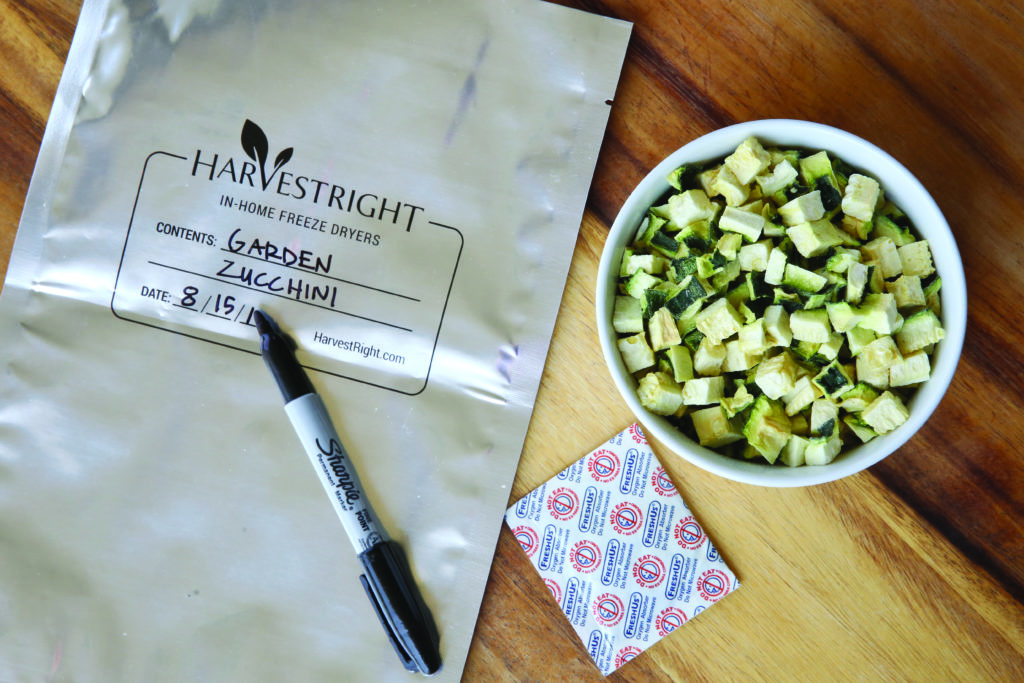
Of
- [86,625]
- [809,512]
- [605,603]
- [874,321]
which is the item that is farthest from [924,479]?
[86,625]

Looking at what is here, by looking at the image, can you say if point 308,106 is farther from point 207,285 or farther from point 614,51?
point 614,51

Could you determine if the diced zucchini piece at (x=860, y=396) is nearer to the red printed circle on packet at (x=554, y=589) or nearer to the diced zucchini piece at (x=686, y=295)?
the diced zucchini piece at (x=686, y=295)

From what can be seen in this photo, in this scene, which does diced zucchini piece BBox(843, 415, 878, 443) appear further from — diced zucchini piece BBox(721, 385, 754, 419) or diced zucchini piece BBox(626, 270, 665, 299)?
diced zucchini piece BBox(626, 270, 665, 299)

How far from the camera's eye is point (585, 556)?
0.66 meters

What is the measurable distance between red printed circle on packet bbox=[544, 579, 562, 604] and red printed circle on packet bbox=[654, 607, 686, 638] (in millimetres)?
100

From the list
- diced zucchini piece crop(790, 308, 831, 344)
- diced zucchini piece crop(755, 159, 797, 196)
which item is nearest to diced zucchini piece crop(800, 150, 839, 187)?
diced zucchini piece crop(755, 159, 797, 196)

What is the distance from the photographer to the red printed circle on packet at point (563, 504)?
0.66 metres

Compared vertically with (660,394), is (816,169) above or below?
above

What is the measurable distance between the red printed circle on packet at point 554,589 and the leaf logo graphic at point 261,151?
1.68 ft

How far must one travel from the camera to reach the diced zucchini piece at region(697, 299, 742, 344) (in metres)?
0.54

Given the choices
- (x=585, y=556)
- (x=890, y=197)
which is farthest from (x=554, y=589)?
(x=890, y=197)

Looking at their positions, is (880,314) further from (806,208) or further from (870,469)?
(870,469)

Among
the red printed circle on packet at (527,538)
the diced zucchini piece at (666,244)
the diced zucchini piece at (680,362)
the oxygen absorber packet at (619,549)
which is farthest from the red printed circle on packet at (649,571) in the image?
the diced zucchini piece at (666,244)

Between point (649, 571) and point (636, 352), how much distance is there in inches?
9.5
